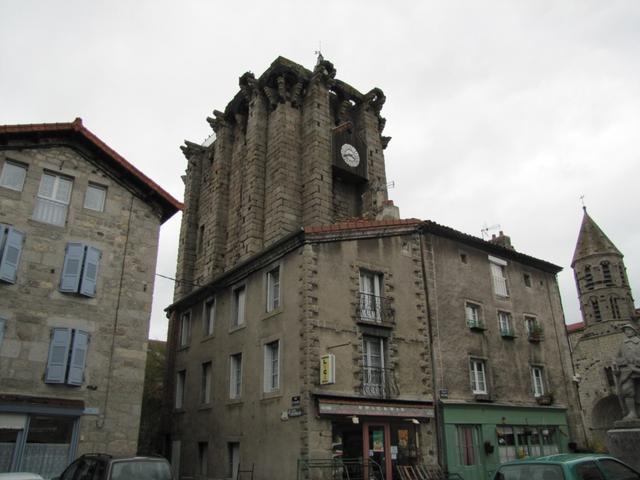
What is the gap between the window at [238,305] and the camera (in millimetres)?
19547

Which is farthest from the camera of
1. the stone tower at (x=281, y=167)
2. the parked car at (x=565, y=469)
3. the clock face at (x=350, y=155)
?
the clock face at (x=350, y=155)

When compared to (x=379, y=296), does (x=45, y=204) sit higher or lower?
higher

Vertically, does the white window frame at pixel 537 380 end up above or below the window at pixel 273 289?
below

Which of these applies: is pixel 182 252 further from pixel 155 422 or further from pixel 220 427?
pixel 220 427

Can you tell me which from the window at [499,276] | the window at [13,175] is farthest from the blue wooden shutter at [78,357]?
the window at [499,276]

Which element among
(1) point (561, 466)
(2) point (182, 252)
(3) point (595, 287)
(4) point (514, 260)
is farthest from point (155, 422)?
(3) point (595, 287)

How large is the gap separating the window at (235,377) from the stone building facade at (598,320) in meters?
34.0

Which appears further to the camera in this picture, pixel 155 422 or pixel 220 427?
pixel 155 422

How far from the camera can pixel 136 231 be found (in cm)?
1619

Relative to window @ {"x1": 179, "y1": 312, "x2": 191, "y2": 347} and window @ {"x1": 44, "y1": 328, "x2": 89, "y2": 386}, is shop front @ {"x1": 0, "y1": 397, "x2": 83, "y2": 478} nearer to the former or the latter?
window @ {"x1": 44, "y1": 328, "x2": 89, "y2": 386}

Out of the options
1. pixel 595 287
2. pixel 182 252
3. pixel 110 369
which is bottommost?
pixel 110 369

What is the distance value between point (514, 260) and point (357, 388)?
11.2 m

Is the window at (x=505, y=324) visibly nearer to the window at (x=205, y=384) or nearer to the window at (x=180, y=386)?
the window at (x=205, y=384)

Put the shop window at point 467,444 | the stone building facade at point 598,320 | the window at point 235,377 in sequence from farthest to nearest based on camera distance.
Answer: the stone building facade at point 598,320
the window at point 235,377
the shop window at point 467,444
